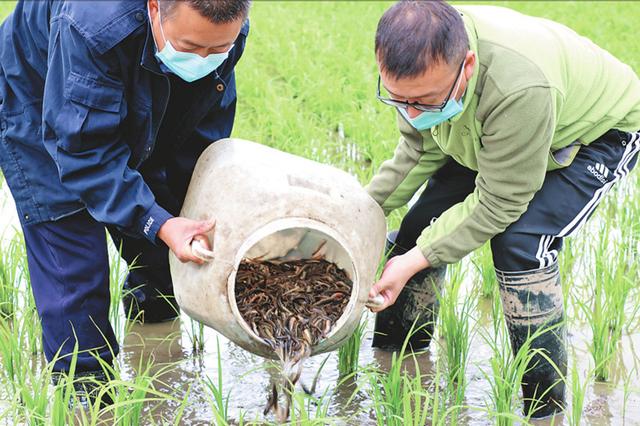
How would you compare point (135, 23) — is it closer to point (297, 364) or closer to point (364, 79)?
point (297, 364)

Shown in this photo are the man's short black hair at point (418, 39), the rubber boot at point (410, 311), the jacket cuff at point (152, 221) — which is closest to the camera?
the man's short black hair at point (418, 39)

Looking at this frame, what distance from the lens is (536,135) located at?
2.30m

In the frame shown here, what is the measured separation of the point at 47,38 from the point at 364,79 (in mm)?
3277

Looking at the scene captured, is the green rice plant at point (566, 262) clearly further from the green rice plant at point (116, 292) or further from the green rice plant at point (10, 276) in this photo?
the green rice plant at point (10, 276)

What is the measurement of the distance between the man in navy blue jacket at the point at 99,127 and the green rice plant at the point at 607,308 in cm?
123

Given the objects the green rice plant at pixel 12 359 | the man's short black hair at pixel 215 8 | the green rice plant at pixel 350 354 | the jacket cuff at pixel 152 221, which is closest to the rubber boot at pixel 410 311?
the green rice plant at pixel 350 354

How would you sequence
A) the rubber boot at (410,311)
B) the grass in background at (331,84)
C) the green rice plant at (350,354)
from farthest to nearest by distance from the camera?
the grass in background at (331,84)
the rubber boot at (410,311)
the green rice plant at (350,354)

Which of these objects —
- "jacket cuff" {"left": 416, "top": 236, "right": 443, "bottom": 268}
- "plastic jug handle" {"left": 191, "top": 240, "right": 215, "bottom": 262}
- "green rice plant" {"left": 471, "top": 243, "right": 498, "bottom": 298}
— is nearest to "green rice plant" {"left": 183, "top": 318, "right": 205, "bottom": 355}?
"plastic jug handle" {"left": 191, "top": 240, "right": 215, "bottom": 262}

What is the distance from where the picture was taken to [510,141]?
231 cm

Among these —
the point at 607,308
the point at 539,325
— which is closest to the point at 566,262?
the point at 607,308

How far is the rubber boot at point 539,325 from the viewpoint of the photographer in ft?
8.35

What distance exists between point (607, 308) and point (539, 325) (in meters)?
0.41

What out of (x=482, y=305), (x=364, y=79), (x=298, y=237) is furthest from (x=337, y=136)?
(x=298, y=237)

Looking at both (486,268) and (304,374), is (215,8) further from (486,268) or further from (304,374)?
(486,268)
